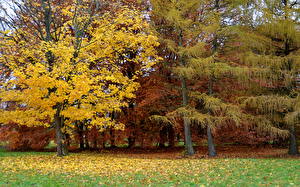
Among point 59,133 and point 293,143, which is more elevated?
point 59,133

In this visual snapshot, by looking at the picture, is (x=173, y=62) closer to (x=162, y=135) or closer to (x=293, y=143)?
(x=162, y=135)

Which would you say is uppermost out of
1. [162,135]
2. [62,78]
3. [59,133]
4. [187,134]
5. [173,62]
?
[173,62]

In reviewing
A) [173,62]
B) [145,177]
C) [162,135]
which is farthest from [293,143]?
[162,135]

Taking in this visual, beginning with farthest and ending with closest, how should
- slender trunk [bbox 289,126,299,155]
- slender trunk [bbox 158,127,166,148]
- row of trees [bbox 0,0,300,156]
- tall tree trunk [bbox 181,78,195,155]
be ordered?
1. slender trunk [bbox 158,127,166,148]
2. tall tree trunk [bbox 181,78,195,155]
3. slender trunk [bbox 289,126,299,155]
4. row of trees [bbox 0,0,300,156]

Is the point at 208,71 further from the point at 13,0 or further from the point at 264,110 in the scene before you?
the point at 13,0

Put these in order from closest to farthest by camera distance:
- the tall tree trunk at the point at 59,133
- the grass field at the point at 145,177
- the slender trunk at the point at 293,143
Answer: the grass field at the point at 145,177 → the tall tree trunk at the point at 59,133 → the slender trunk at the point at 293,143

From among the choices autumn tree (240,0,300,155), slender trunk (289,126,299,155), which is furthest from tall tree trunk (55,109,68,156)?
slender trunk (289,126,299,155)

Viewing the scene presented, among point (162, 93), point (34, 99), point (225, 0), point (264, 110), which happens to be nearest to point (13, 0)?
point (34, 99)

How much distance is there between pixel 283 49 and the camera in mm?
14703

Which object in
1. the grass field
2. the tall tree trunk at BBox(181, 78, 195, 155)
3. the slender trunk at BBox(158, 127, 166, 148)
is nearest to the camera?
the grass field

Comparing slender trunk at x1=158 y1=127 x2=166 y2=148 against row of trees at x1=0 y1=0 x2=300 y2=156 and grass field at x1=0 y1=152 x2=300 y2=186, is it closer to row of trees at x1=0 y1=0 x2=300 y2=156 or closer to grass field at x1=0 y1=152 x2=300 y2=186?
row of trees at x1=0 y1=0 x2=300 y2=156

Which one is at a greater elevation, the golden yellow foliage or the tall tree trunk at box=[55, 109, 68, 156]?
the golden yellow foliage

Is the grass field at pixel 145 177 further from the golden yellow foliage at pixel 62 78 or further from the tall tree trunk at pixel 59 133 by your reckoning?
the tall tree trunk at pixel 59 133

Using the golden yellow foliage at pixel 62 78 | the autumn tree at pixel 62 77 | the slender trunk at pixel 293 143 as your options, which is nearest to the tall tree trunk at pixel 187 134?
the autumn tree at pixel 62 77
